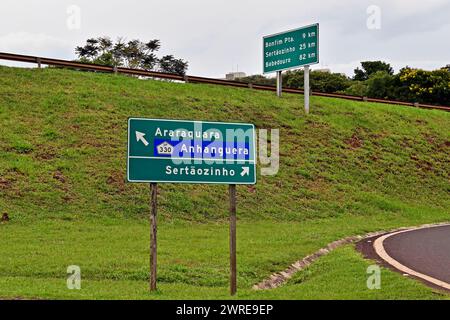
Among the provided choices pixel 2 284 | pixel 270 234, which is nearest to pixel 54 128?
pixel 270 234

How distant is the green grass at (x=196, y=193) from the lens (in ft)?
46.3

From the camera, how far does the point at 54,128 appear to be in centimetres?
2831

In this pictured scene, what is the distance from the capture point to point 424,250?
645 inches

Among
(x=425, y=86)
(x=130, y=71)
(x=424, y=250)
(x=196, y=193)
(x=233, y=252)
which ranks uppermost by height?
(x=425, y=86)

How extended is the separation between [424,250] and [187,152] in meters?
7.49

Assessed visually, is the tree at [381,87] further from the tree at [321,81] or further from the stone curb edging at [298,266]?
the stone curb edging at [298,266]

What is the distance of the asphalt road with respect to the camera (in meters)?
13.6

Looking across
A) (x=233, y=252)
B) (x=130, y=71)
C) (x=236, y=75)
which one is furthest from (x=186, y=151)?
(x=236, y=75)

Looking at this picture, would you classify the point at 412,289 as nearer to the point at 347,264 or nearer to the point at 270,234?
the point at 347,264

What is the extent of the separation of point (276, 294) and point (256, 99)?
26541 mm

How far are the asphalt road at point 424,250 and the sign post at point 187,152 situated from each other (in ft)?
13.9

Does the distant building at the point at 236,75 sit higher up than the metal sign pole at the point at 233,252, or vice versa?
the distant building at the point at 236,75

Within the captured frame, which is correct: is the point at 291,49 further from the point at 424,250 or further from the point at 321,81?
the point at 321,81

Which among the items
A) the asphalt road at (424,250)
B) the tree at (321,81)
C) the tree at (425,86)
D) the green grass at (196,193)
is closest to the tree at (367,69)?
the tree at (321,81)
